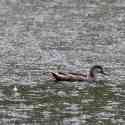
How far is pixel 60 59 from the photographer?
13.0 m

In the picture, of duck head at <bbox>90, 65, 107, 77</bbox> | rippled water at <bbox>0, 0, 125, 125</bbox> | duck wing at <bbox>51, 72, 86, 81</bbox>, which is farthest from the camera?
duck head at <bbox>90, 65, 107, 77</bbox>

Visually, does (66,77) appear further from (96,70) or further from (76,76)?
(96,70)

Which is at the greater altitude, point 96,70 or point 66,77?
point 96,70

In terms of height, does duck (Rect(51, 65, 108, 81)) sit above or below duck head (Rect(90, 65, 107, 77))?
below

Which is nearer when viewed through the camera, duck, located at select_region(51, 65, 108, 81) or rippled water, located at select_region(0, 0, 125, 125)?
rippled water, located at select_region(0, 0, 125, 125)

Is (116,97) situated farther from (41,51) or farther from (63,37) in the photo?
(63,37)

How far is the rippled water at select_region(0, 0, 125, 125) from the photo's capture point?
925cm

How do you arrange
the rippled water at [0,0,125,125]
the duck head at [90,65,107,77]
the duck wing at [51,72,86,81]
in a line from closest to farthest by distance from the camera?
1. the rippled water at [0,0,125,125]
2. the duck wing at [51,72,86,81]
3. the duck head at [90,65,107,77]

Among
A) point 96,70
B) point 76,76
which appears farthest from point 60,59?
point 76,76

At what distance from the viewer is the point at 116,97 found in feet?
33.3

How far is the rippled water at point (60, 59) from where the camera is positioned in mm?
9250

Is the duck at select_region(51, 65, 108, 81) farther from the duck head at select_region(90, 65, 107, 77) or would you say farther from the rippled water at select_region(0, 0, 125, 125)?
the rippled water at select_region(0, 0, 125, 125)

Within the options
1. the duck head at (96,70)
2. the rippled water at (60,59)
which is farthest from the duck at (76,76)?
the rippled water at (60,59)

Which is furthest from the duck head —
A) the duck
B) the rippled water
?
the rippled water
